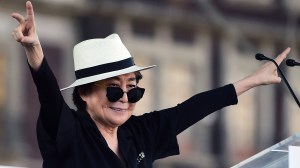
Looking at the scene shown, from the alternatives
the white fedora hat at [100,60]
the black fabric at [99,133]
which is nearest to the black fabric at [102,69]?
the white fedora hat at [100,60]

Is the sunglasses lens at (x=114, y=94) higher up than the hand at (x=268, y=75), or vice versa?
the sunglasses lens at (x=114, y=94)

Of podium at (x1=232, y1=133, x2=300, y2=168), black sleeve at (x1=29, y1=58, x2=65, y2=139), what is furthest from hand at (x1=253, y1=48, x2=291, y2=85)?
black sleeve at (x1=29, y1=58, x2=65, y2=139)

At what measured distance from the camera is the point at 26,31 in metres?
3.37

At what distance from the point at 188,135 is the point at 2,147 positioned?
7.35ft

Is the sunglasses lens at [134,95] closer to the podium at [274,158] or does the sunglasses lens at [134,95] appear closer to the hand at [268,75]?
the podium at [274,158]

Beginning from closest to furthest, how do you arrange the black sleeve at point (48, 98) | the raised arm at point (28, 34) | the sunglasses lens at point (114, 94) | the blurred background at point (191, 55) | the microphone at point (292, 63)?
1. the raised arm at point (28, 34)
2. the black sleeve at point (48, 98)
3. the microphone at point (292, 63)
4. the sunglasses lens at point (114, 94)
5. the blurred background at point (191, 55)

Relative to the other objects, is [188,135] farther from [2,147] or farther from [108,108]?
[108,108]

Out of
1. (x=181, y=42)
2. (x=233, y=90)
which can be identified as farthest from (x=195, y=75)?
(x=233, y=90)

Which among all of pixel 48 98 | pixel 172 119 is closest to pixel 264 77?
pixel 172 119

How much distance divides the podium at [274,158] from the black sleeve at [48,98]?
49cm

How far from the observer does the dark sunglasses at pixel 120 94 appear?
363cm

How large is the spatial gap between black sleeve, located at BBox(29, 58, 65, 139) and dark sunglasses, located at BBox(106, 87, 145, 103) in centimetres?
18

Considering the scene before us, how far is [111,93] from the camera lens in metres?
3.64

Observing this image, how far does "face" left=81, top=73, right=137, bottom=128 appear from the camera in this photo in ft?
12.0
